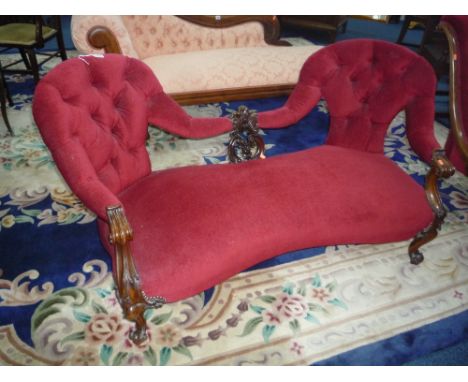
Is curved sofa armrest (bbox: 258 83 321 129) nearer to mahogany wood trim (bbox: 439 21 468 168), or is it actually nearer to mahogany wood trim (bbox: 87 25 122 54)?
mahogany wood trim (bbox: 439 21 468 168)

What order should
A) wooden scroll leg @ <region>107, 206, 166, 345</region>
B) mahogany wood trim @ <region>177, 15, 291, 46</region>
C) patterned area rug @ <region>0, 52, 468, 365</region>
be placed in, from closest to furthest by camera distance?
wooden scroll leg @ <region>107, 206, 166, 345</region>
patterned area rug @ <region>0, 52, 468, 365</region>
mahogany wood trim @ <region>177, 15, 291, 46</region>

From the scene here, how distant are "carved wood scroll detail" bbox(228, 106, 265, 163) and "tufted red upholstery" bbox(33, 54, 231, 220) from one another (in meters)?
0.07

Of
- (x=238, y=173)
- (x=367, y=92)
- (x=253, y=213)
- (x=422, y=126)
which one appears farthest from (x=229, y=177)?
(x=422, y=126)

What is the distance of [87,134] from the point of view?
1581 mm

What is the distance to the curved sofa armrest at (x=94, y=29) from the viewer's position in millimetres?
2838

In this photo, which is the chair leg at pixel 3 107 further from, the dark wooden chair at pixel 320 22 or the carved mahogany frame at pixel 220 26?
the dark wooden chair at pixel 320 22

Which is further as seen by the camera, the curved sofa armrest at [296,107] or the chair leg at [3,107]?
the chair leg at [3,107]

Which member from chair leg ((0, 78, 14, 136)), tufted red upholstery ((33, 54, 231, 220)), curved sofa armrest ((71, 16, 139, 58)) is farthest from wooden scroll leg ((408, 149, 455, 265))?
chair leg ((0, 78, 14, 136))

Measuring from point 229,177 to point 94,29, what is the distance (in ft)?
6.07

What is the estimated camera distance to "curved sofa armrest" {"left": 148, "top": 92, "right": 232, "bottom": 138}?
1950mm

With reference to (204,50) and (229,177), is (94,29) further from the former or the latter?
(229,177)

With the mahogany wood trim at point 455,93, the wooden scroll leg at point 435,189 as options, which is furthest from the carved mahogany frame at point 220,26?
the wooden scroll leg at point 435,189

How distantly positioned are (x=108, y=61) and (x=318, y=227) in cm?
130

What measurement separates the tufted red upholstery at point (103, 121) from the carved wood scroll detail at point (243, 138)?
2.6 inches
